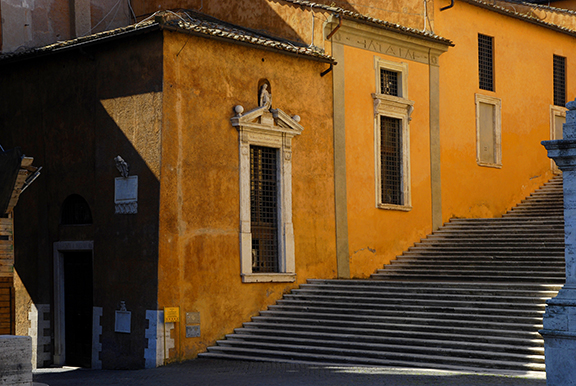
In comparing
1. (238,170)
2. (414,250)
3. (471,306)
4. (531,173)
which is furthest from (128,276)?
(531,173)

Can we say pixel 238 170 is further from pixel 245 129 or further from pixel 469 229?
pixel 469 229

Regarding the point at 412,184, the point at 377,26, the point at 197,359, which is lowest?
the point at 197,359

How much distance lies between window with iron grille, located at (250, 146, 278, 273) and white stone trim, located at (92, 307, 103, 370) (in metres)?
2.99

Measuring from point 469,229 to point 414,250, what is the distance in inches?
54.9

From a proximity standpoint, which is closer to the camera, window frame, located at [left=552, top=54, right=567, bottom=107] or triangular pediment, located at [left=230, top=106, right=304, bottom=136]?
triangular pediment, located at [left=230, top=106, right=304, bottom=136]

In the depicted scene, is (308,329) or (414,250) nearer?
(308,329)

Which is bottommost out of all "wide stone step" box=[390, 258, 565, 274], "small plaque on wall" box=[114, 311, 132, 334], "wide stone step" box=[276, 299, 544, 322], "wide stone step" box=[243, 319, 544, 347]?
"wide stone step" box=[243, 319, 544, 347]

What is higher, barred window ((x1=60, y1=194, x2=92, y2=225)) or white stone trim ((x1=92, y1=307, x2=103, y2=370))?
barred window ((x1=60, y1=194, x2=92, y2=225))

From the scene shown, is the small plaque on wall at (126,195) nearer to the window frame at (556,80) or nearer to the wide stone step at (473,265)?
the wide stone step at (473,265)

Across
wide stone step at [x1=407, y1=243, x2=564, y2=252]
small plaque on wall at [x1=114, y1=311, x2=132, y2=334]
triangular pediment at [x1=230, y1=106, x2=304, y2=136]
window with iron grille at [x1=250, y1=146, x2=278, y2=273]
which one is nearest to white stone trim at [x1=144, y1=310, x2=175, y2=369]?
small plaque on wall at [x1=114, y1=311, x2=132, y2=334]

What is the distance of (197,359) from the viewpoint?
14445 mm

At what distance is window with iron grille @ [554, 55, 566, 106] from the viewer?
23422 mm

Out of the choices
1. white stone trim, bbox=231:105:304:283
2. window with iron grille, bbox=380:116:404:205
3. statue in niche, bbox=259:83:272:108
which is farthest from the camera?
window with iron grille, bbox=380:116:404:205

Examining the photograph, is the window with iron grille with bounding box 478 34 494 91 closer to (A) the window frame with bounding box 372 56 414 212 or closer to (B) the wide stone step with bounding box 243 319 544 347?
(A) the window frame with bounding box 372 56 414 212
